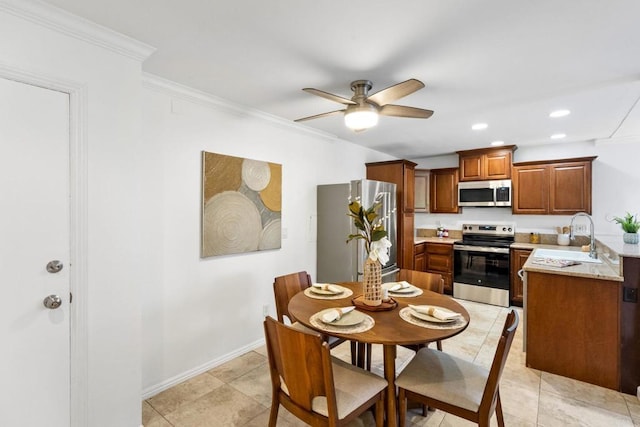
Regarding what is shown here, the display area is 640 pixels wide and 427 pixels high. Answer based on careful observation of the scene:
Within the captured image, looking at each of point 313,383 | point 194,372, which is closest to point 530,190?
point 313,383

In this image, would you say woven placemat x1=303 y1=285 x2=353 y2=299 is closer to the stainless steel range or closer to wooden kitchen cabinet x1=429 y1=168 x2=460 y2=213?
the stainless steel range

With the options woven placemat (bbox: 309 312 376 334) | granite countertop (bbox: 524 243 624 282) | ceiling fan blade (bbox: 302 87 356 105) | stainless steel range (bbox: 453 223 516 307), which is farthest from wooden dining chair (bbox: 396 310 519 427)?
stainless steel range (bbox: 453 223 516 307)

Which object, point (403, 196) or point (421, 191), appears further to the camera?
point (421, 191)

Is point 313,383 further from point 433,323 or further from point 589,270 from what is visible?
point 589,270

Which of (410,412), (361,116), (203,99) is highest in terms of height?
(203,99)

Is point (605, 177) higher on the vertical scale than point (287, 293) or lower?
higher

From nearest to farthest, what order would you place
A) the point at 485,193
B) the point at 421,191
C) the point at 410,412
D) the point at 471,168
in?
the point at 410,412, the point at 485,193, the point at 471,168, the point at 421,191

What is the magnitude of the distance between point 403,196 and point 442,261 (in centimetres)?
138

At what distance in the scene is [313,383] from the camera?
1.37 m

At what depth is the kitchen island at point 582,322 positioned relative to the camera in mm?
2359

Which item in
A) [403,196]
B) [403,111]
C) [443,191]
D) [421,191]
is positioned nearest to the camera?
[403,111]

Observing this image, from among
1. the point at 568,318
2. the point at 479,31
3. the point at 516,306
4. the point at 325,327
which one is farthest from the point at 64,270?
the point at 516,306

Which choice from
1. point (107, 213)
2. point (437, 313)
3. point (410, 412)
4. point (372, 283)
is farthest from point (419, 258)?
point (107, 213)

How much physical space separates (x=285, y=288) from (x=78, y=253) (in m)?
1.38
